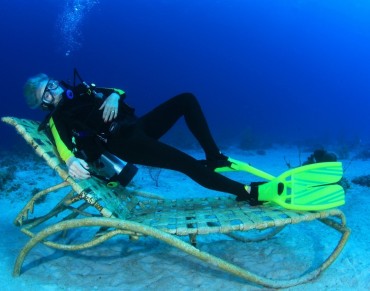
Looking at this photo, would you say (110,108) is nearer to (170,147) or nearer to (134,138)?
(134,138)

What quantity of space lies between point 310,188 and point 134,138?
177 cm

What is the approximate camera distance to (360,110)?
83.8 metres

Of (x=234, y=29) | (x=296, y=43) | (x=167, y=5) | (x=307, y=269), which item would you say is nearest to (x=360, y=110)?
(x=296, y=43)

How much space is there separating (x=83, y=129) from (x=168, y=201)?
131 cm

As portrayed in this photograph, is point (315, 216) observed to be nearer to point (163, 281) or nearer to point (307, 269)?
point (307, 269)

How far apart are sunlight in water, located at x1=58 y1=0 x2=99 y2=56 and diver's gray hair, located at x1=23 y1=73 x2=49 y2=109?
133ft

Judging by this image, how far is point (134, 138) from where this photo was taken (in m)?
3.08

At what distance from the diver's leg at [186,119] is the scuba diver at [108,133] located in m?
0.01

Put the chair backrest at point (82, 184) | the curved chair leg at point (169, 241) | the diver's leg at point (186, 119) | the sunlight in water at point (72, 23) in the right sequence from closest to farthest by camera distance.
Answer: the curved chair leg at point (169, 241)
the chair backrest at point (82, 184)
the diver's leg at point (186, 119)
the sunlight in water at point (72, 23)

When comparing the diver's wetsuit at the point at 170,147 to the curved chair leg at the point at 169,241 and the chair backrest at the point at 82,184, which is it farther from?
the curved chair leg at the point at 169,241

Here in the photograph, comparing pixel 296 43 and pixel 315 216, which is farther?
pixel 296 43

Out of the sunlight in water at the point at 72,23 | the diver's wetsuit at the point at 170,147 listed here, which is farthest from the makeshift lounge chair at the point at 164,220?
the sunlight in water at the point at 72,23

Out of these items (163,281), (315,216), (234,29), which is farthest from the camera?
(234,29)

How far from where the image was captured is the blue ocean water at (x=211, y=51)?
Answer: 60969mm
